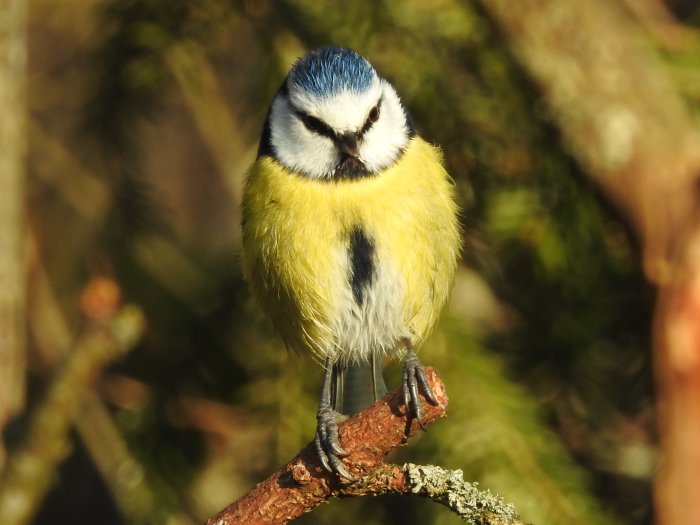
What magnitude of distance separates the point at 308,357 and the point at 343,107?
0.53 meters

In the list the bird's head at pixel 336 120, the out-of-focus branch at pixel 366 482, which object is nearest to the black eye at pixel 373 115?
the bird's head at pixel 336 120

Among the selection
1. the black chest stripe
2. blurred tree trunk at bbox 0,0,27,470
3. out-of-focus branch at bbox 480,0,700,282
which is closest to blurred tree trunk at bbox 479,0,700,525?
out-of-focus branch at bbox 480,0,700,282

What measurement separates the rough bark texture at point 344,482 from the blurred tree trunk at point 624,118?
788 millimetres

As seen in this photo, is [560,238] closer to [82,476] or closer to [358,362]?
[358,362]


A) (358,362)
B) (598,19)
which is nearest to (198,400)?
(358,362)

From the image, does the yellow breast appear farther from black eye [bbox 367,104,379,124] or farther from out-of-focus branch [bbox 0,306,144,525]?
out-of-focus branch [bbox 0,306,144,525]

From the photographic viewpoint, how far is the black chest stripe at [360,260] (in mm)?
1898

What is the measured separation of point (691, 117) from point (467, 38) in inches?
20.7

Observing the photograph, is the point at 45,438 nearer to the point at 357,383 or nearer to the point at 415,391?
the point at 357,383

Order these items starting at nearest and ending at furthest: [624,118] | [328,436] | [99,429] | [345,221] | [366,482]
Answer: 1. [366,482]
2. [328,436]
3. [345,221]
4. [624,118]
5. [99,429]

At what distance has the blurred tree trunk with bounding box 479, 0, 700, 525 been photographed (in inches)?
80.1

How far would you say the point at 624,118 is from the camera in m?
2.21

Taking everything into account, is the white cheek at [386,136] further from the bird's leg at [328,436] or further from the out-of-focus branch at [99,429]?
the out-of-focus branch at [99,429]

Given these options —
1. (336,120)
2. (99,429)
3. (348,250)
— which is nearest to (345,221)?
(348,250)
